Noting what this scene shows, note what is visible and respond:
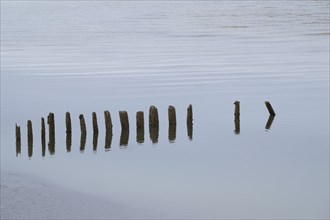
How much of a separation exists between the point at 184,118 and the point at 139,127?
185 inches

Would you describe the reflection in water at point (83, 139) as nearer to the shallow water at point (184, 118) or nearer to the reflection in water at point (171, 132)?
Answer: the shallow water at point (184, 118)

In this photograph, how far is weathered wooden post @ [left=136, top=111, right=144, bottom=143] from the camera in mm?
35438

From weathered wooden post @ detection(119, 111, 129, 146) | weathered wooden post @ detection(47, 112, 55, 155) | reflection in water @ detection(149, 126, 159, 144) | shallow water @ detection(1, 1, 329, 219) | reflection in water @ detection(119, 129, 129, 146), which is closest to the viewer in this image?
shallow water @ detection(1, 1, 329, 219)

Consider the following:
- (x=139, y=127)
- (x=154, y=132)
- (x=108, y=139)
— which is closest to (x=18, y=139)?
(x=108, y=139)

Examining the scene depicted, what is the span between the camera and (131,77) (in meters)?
53.1

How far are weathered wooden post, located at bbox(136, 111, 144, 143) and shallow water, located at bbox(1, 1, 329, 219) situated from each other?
0.96 ft

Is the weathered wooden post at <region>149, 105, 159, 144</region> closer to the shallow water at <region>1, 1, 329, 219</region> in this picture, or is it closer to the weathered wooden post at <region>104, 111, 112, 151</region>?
the shallow water at <region>1, 1, 329, 219</region>

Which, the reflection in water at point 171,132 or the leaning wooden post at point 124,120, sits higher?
the leaning wooden post at point 124,120

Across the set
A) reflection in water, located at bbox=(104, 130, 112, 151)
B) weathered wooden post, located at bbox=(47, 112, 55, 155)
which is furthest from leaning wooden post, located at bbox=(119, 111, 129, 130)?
weathered wooden post, located at bbox=(47, 112, 55, 155)

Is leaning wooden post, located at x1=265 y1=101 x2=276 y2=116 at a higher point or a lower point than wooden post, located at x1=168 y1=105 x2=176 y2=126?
higher

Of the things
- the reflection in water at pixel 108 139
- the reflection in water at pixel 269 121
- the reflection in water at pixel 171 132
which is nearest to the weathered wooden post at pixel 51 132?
the reflection in water at pixel 108 139

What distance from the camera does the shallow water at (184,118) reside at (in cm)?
2870

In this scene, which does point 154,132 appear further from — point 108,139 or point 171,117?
point 108,139

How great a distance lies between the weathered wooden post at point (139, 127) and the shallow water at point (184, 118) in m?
0.29
